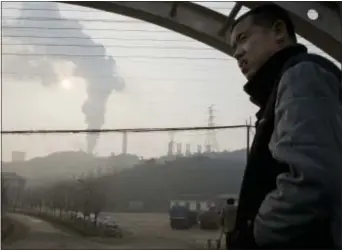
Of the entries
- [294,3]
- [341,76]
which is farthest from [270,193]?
[294,3]

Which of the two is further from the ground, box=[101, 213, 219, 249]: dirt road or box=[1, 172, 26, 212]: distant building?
box=[1, 172, 26, 212]: distant building

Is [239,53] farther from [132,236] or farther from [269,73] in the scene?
[132,236]

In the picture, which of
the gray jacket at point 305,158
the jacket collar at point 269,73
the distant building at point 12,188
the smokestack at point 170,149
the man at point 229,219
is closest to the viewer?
the gray jacket at point 305,158

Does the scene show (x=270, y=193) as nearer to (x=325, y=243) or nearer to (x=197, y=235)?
(x=325, y=243)

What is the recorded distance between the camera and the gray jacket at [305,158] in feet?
1.57

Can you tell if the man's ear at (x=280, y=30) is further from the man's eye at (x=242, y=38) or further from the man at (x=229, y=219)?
the man at (x=229, y=219)

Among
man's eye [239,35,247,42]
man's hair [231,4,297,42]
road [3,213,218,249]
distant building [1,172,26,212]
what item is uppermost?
man's hair [231,4,297,42]

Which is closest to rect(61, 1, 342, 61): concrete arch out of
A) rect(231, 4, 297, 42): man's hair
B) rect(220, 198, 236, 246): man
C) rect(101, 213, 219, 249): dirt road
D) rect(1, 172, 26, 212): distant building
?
rect(1, 172, 26, 212): distant building

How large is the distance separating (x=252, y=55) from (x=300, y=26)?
1346 mm

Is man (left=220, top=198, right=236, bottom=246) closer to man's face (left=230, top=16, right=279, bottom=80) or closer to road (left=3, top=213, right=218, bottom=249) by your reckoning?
man's face (left=230, top=16, right=279, bottom=80)

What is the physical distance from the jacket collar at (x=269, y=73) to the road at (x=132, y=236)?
2.10 metres

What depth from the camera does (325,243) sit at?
19.8 inches

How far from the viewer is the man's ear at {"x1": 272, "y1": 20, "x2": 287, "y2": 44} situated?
610 mm

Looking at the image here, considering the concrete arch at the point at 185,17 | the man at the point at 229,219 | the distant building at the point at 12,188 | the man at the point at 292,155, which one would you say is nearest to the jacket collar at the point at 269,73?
the man at the point at 292,155
